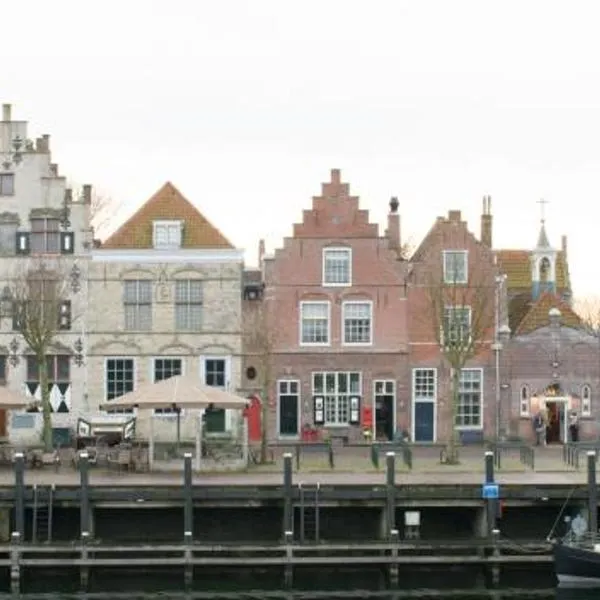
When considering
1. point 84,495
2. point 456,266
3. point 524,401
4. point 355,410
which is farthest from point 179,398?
point 524,401

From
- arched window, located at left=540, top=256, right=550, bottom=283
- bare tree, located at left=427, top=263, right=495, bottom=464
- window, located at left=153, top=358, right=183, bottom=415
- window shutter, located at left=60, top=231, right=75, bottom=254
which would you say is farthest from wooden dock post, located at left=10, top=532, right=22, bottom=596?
arched window, located at left=540, top=256, right=550, bottom=283

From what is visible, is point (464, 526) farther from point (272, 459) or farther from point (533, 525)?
point (272, 459)

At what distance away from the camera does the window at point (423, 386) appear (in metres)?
58.3

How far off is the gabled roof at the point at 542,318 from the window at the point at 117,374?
1393 centimetres

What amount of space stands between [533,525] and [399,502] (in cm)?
431

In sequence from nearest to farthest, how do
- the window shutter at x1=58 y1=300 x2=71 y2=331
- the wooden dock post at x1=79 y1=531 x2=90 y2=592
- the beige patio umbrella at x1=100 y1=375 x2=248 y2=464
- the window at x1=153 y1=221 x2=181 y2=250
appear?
the wooden dock post at x1=79 y1=531 x2=90 y2=592
the beige patio umbrella at x1=100 y1=375 x2=248 y2=464
the window shutter at x1=58 y1=300 x2=71 y2=331
the window at x1=153 y1=221 x2=181 y2=250

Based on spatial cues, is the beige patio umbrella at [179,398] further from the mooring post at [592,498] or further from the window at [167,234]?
the window at [167,234]

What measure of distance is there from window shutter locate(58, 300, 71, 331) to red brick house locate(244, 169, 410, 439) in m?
6.25

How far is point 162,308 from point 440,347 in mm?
9901

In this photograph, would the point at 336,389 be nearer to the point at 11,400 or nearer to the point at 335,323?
the point at 335,323

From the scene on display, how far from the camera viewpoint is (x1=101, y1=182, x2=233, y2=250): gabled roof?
189 ft

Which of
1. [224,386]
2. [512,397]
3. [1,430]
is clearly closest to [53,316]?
[1,430]

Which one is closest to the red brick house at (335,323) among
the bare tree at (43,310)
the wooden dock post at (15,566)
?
the bare tree at (43,310)

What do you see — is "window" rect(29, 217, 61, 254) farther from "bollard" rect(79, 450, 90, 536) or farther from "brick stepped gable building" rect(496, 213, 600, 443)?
"bollard" rect(79, 450, 90, 536)
